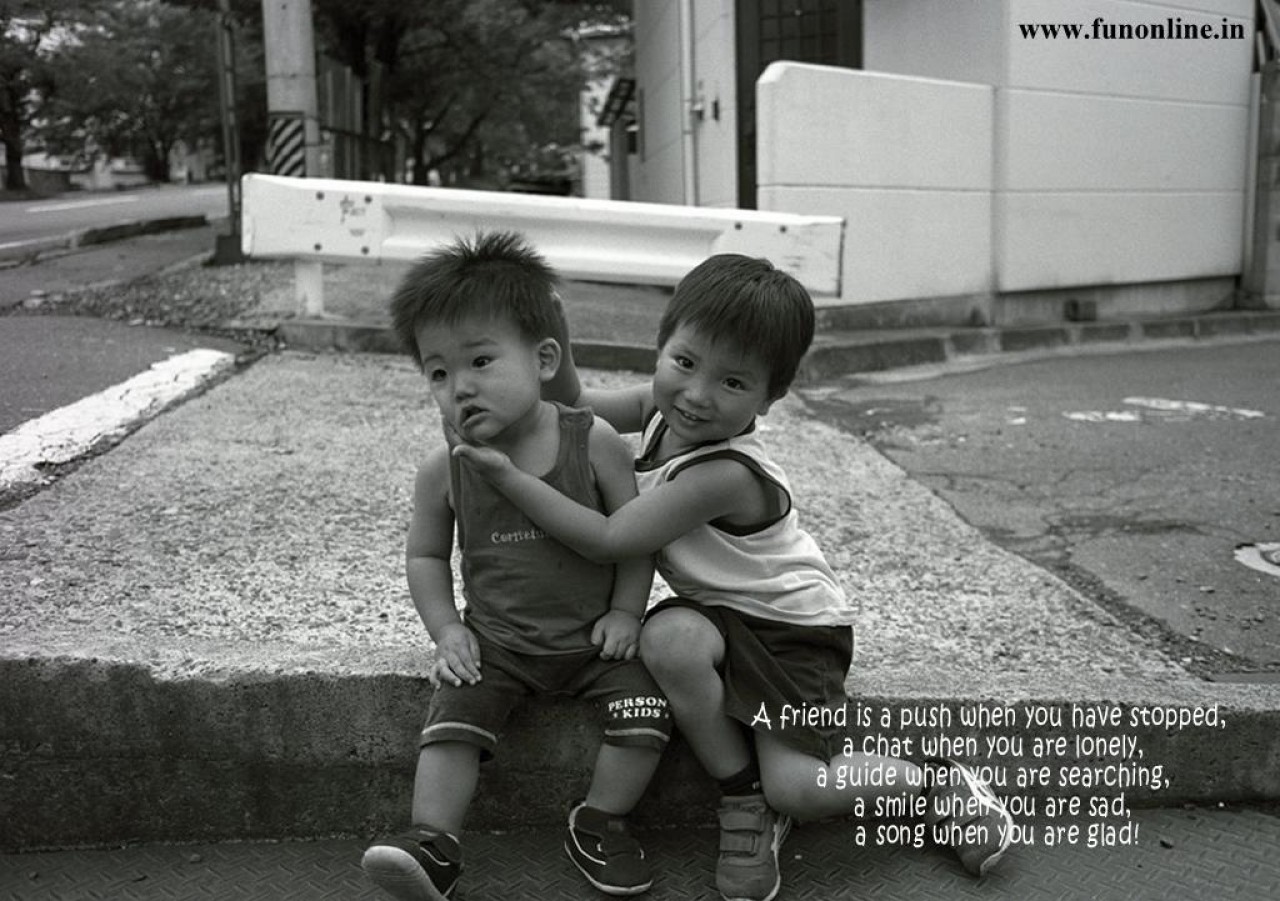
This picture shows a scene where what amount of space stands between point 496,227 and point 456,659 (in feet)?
12.7

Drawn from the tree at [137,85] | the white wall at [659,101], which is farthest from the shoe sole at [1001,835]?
the white wall at [659,101]

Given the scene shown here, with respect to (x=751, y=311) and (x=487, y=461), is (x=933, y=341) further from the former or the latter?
(x=487, y=461)

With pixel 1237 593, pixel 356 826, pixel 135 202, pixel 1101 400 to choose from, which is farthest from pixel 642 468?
pixel 135 202

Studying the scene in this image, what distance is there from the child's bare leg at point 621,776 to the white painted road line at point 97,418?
2.34m

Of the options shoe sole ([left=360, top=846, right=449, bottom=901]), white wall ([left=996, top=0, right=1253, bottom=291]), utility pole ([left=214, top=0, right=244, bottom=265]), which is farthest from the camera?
utility pole ([left=214, top=0, right=244, bottom=265])

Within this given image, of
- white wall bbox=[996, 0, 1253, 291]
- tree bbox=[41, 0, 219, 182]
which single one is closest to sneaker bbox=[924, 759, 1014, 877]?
white wall bbox=[996, 0, 1253, 291]

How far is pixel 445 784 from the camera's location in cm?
191

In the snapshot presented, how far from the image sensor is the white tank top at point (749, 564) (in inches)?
81.2

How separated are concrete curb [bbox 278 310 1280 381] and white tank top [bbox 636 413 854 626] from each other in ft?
11.6

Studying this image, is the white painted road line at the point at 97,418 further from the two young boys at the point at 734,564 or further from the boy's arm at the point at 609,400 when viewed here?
the two young boys at the point at 734,564

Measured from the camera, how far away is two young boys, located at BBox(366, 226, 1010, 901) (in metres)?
1.98

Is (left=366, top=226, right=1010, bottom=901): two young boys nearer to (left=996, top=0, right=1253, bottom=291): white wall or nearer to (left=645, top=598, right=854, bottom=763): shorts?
(left=645, top=598, right=854, bottom=763): shorts

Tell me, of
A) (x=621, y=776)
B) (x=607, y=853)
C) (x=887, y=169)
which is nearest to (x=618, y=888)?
(x=607, y=853)

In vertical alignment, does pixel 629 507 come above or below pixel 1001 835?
above
